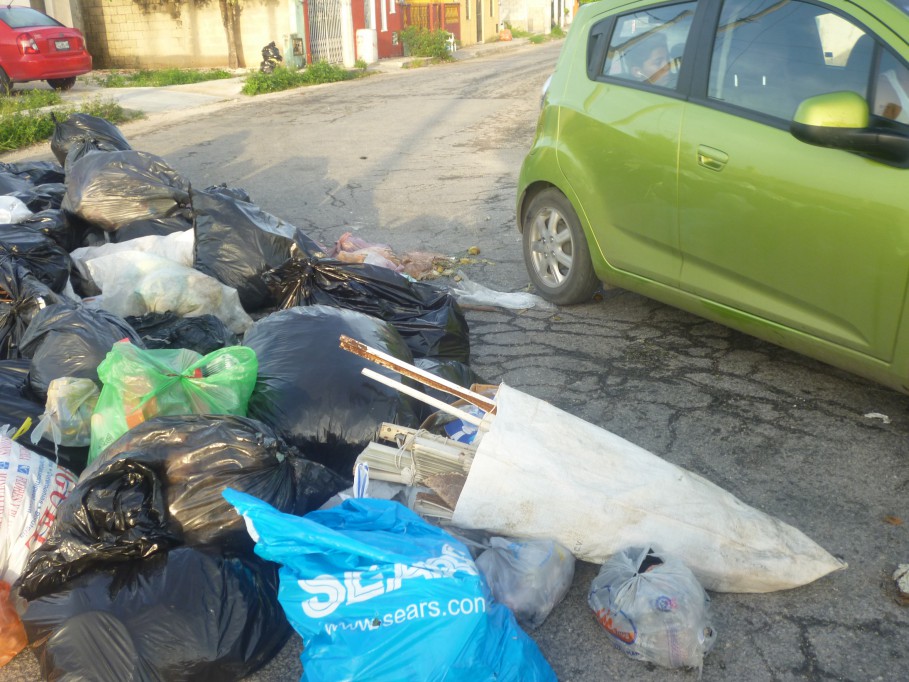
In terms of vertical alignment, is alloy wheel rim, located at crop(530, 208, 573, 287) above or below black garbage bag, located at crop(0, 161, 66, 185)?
below

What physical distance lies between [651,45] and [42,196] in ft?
13.0

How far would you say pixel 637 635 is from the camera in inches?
93.8

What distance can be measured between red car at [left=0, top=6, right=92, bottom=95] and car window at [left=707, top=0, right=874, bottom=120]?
13770mm

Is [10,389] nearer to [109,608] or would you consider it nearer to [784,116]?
[109,608]

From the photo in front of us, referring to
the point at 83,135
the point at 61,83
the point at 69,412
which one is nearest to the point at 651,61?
the point at 69,412

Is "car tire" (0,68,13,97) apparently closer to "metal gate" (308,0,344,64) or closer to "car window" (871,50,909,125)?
"metal gate" (308,0,344,64)

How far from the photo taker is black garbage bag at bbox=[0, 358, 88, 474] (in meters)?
3.09

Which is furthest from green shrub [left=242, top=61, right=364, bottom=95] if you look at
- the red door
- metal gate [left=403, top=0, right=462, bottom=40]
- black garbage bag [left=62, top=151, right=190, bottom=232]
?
black garbage bag [left=62, top=151, right=190, bottom=232]

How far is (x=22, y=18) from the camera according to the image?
1560 cm

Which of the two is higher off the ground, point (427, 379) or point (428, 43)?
point (428, 43)

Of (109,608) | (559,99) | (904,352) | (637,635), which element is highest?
(559,99)

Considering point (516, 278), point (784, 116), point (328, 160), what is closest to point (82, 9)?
point (328, 160)

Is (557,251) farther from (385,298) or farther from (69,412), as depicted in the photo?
(69,412)

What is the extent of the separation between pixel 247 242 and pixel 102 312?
1.18 meters
